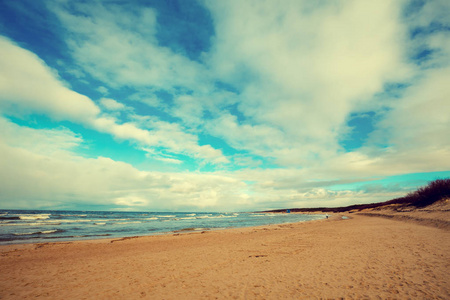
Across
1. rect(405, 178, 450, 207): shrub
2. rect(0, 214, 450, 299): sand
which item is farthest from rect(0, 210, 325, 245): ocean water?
rect(405, 178, 450, 207): shrub

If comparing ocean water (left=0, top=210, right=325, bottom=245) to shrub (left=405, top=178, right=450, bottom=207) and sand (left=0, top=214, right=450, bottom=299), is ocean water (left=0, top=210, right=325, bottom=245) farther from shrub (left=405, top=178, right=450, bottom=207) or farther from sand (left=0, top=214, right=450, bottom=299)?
shrub (left=405, top=178, right=450, bottom=207)

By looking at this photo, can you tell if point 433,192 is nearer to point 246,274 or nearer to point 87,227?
point 246,274

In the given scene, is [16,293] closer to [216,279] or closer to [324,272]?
[216,279]

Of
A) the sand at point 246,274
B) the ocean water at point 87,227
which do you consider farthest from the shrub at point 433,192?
the sand at point 246,274

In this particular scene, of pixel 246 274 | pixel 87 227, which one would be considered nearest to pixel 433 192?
pixel 246 274

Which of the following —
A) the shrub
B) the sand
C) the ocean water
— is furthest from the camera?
the shrub

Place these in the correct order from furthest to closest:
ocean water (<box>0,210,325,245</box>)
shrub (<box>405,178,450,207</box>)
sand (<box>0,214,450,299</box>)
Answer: shrub (<box>405,178,450,207</box>) → ocean water (<box>0,210,325,245</box>) → sand (<box>0,214,450,299</box>)

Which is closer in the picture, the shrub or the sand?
the sand

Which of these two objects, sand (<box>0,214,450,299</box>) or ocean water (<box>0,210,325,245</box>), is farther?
ocean water (<box>0,210,325,245</box>)

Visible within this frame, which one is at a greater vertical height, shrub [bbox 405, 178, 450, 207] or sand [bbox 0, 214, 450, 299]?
shrub [bbox 405, 178, 450, 207]

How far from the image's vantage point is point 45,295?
7.05m

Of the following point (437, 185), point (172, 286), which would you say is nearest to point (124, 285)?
point (172, 286)

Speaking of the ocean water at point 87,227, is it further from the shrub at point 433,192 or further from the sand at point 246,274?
the shrub at point 433,192

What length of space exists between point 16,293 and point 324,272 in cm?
1107
